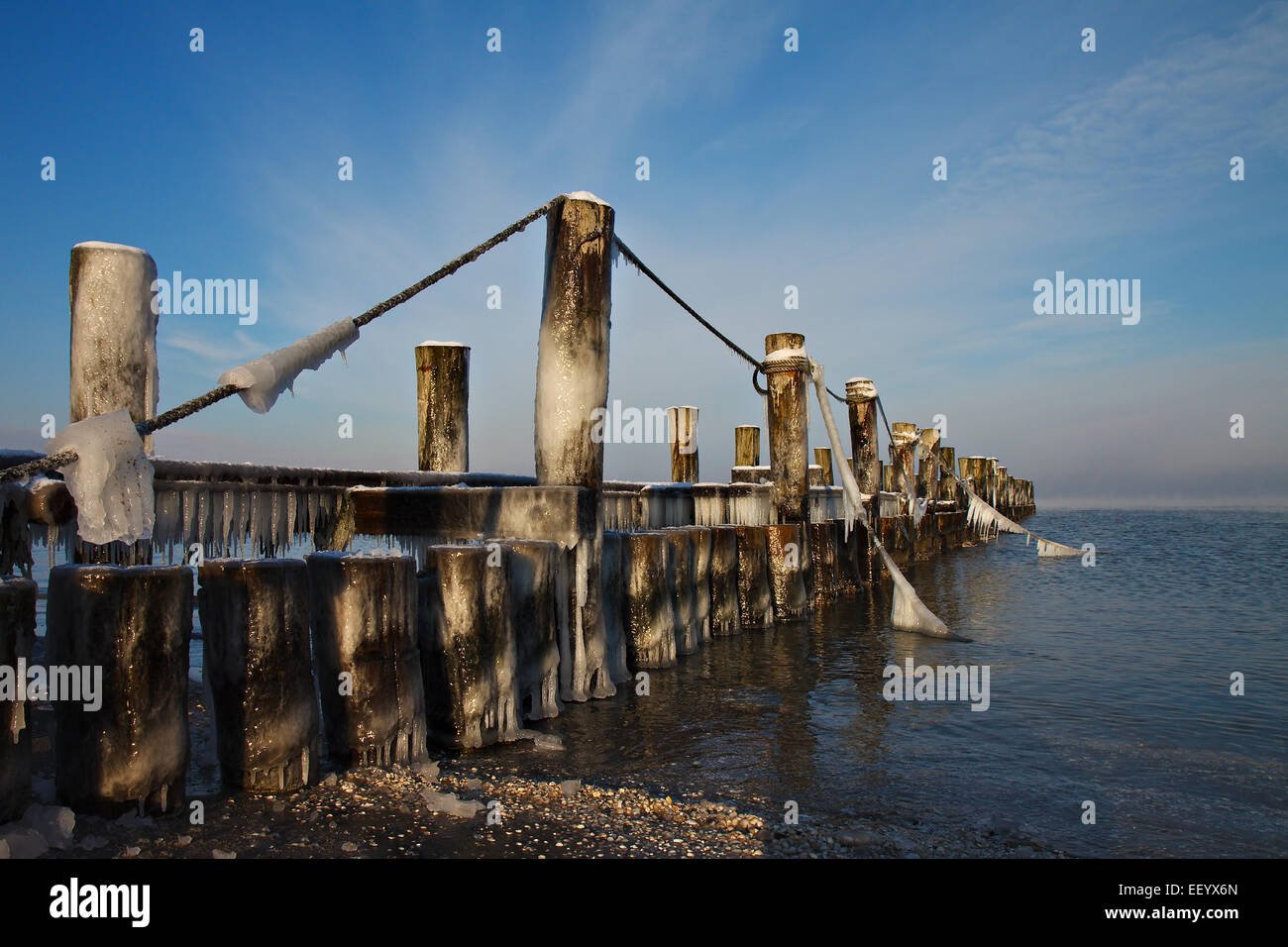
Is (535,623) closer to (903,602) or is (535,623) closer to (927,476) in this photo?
(903,602)

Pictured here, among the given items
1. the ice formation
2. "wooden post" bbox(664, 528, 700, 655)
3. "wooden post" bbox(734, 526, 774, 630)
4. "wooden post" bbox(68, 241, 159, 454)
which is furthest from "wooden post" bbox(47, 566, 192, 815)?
the ice formation

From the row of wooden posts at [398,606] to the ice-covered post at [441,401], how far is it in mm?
22

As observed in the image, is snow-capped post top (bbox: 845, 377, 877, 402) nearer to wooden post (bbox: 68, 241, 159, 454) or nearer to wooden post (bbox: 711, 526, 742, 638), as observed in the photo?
wooden post (bbox: 711, 526, 742, 638)

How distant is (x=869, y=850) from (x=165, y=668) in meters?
2.90

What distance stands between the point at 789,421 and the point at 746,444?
259 inches

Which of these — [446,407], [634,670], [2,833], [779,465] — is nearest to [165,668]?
[2,833]

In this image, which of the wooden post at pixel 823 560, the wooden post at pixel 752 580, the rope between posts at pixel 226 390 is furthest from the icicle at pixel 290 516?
the wooden post at pixel 823 560

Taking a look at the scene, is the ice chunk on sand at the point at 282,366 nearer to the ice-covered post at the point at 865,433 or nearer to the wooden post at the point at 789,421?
the wooden post at the point at 789,421

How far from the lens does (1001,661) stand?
7785 mm

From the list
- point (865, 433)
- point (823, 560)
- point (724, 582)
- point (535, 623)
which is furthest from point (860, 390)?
point (535, 623)

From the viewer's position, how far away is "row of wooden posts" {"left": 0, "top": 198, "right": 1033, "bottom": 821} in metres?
3.05

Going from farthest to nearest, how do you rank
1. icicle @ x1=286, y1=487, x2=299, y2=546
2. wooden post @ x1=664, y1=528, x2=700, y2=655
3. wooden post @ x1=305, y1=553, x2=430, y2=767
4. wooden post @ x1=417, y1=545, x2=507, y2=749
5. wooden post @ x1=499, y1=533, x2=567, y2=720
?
wooden post @ x1=664, y1=528, x2=700, y2=655, icicle @ x1=286, y1=487, x2=299, y2=546, wooden post @ x1=499, y1=533, x2=567, y2=720, wooden post @ x1=417, y1=545, x2=507, y2=749, wooden post @ x1=305, y1=553, x2=430, y2=767

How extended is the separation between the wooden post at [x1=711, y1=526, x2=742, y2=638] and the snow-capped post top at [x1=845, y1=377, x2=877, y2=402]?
743cm

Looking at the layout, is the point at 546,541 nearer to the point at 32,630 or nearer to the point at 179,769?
the point at 179,769
